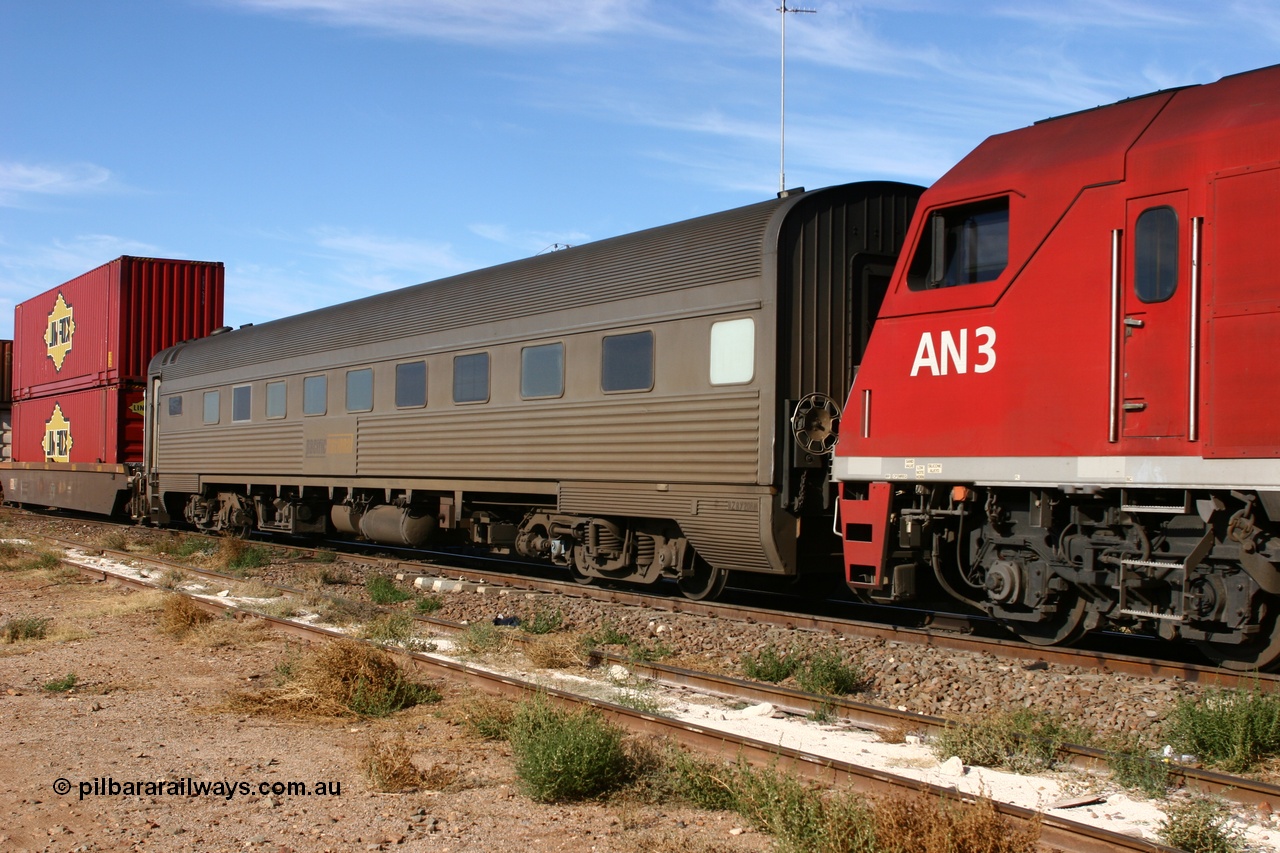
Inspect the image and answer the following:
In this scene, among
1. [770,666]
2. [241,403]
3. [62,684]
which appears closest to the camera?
[62,684]

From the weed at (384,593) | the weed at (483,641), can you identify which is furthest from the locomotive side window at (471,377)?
the weed at (483,641)

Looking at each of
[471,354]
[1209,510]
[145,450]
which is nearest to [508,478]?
[471,354]

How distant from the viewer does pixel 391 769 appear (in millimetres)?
5418

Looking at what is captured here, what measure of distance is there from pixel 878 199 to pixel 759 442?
277 centimetres

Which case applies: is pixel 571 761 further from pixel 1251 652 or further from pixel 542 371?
pixel 542 371

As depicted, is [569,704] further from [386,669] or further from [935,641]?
[935,641]

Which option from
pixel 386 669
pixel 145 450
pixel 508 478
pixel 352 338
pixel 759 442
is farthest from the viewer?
pixel 145 450

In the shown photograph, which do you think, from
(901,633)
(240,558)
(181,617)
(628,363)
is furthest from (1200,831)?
(240,558)

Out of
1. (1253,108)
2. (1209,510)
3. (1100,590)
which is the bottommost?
(1100,590)

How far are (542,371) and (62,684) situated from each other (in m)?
6.06

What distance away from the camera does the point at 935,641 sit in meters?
8.69

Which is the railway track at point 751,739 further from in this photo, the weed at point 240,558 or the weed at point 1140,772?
the weed at point 240,558

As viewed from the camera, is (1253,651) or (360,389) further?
(360,389)

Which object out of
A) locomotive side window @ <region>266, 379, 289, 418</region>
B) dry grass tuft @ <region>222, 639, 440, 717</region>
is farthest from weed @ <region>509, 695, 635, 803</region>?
locomotive side window @ <region>266, 379, 289, 418</region>
